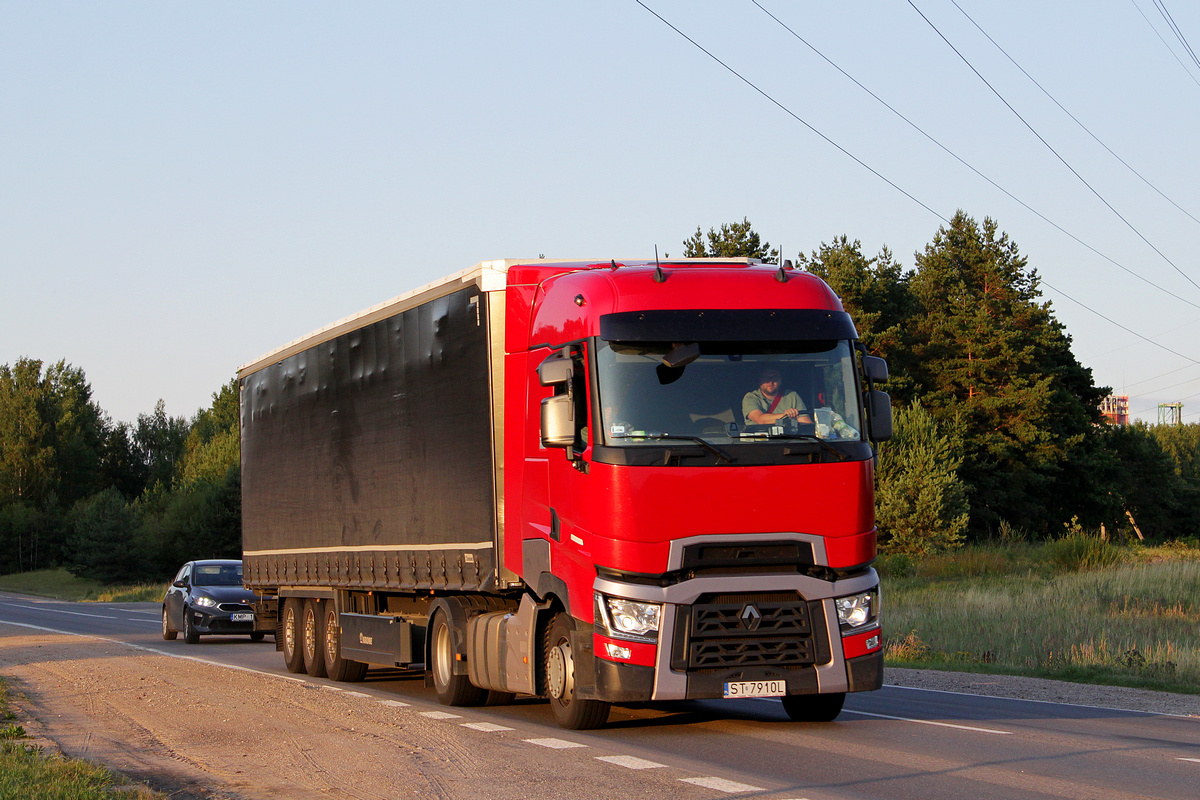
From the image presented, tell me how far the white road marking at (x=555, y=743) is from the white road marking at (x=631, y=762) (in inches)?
26.8

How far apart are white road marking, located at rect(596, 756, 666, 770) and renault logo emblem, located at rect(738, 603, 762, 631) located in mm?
1369

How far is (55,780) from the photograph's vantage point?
332 inches

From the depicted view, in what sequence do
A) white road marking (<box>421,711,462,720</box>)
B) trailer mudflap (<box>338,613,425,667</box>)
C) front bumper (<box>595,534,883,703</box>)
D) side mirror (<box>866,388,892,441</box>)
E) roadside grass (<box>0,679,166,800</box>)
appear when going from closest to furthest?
roadside grass (<box>0,679,166,800</box>)
front bumper (<box>595,534,883,703</box>)
side mirror (<box>866,388,892,441</box>)
white road marking (<box>421,711,462,720</box>)
trailer mudflap (<box>338,613,425,667</box>)

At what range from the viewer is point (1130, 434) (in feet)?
296

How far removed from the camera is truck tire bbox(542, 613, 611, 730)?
36.4 feet

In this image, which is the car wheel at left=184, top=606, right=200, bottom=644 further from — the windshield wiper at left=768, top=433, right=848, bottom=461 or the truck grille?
the windshield wiper at left=768, top=433, right=848, bottom=461

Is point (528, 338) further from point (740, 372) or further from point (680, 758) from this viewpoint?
point (680, 758)

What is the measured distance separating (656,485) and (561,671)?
7.00ft

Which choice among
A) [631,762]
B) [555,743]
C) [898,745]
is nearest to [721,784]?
[631,762]

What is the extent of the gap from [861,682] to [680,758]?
1750 mm

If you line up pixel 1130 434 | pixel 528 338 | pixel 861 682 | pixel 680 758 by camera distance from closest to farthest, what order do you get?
pixel 680 758, pixel 861 682, pixel 528 338, pixel 1130 434

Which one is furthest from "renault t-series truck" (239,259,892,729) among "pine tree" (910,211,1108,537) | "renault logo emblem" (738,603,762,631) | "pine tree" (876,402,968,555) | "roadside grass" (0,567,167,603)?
"pine tree" (910,211,1108,537)

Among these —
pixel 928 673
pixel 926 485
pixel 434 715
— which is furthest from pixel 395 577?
pixel 926 485

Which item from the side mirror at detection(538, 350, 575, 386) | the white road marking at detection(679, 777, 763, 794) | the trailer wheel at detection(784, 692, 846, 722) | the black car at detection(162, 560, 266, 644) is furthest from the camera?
the black car at detection(162, 560, 266, 644)
